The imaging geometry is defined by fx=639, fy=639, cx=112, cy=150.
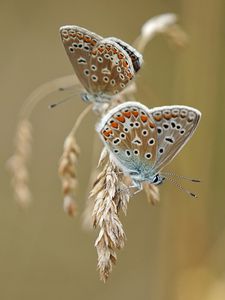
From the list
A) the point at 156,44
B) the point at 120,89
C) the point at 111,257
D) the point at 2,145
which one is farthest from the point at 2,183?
the point at 111,257

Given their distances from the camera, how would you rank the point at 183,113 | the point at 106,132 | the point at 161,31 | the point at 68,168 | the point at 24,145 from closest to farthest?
the point at 183,113 < the point at 106,132 < the point at 68,168 < the point at 24,145 < the point at 161,31

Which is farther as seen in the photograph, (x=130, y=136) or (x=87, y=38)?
(x=87, y=38)

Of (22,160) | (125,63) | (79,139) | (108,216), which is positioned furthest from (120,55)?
(79,139)

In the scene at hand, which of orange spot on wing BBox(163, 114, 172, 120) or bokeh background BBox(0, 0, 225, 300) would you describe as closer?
orange spot on wing BBox(163, 114, 172, 120)

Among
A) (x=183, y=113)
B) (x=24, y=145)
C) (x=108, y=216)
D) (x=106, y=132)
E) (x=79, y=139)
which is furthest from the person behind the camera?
(x=79, y=139)

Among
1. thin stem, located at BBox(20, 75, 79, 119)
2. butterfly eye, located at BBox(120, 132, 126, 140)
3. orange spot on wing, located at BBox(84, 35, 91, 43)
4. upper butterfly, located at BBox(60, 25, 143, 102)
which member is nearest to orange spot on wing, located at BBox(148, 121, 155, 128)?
butterfly eye, located at BBox(120, 132, 126, 140)

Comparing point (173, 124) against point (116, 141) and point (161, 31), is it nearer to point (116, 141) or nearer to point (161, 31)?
point (116, 141)

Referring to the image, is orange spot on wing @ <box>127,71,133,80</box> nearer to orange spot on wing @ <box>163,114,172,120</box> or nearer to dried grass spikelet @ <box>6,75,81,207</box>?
orange spot on wing @ <box>163,114,172,120</box>
